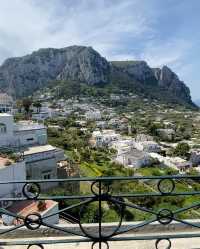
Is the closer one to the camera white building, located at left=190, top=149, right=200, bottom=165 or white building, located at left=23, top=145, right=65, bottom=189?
white building, located at left=23, top=145, right=65, bottom=189

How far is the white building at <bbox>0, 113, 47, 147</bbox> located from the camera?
27.3 meters

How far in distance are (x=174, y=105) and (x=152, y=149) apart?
108891 mm

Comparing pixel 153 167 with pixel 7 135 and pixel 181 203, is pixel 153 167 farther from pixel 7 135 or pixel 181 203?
pixel 7 135

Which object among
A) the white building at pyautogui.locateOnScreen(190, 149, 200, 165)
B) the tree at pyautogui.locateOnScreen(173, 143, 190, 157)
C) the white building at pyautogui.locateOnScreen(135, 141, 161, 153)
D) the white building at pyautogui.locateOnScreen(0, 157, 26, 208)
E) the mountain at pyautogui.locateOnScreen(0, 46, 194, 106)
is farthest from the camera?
the mountain at pyautogui.locateOnScreen(0, 46, 194, 106)

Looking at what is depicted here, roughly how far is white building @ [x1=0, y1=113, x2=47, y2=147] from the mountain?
4845 inches

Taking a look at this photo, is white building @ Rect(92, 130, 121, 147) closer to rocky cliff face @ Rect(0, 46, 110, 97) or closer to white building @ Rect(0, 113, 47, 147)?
white building @ Rect(0, 113, 47, 147)

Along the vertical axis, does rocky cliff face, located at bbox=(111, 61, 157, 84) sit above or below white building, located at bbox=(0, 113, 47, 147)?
above

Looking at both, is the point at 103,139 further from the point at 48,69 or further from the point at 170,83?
the point at 170,83

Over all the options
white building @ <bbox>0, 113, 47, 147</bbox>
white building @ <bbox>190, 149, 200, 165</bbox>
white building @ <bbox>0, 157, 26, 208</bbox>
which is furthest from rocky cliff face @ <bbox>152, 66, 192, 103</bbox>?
white building @ <bbox>0, 157, 26, 208</bbox>

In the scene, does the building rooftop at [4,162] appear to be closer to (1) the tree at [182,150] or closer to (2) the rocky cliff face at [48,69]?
(1) the tree at [182,150]

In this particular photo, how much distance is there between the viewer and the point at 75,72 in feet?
513

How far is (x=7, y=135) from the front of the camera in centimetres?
2758

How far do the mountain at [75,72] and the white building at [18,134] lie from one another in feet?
404

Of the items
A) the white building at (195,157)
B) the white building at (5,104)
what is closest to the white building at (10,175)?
the white building at (5,104)
